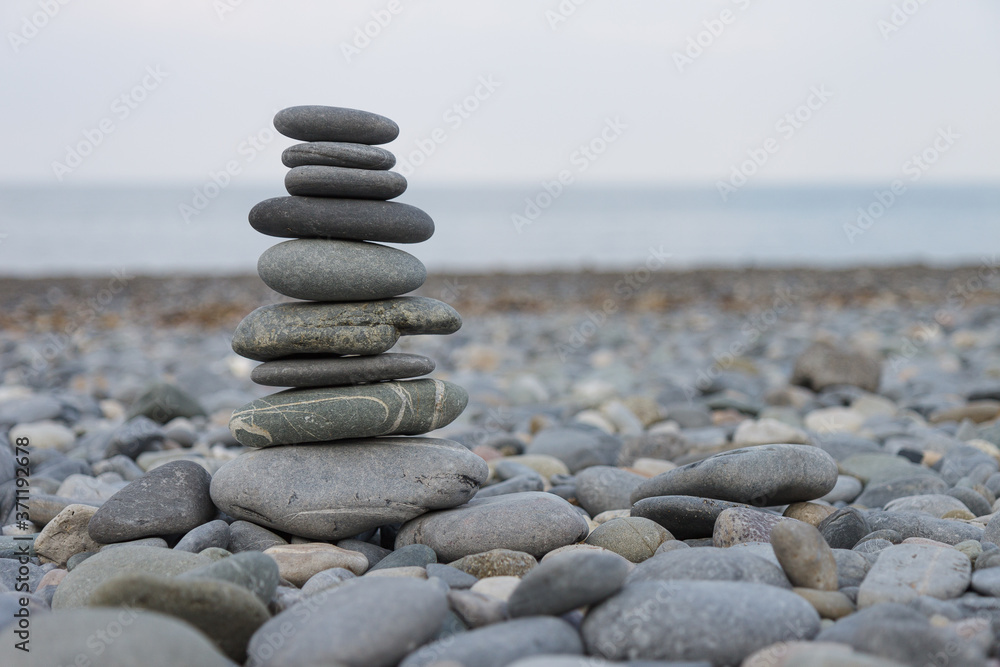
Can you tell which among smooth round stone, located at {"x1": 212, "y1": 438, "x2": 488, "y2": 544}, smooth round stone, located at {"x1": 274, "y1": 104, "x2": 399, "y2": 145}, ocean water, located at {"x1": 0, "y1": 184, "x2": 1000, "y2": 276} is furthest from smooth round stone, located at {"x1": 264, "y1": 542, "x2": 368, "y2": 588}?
ocean water, located at {"x1": 0, "y1": 184, "x2": 1000, "y2": 276}

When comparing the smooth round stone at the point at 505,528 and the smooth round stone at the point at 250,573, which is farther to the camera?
the smooth round stone at the point at 505,528

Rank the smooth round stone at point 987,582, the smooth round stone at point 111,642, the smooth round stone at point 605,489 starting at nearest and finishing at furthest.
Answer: the smooth round stone at point 111,642, the smooth round stone at point 987,582, the smooth round stone at point 605,489

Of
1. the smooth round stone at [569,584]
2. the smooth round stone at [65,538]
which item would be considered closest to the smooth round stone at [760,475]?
the smooth round stone at [569,584]

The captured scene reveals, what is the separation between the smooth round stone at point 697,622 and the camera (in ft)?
7.86

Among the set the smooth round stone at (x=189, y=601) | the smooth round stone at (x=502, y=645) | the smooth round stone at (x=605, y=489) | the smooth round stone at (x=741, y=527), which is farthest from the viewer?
the smooth round stone at (x=605, y=489)

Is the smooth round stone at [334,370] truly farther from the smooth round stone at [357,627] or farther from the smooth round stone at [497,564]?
the smooth round stone at [357,627]

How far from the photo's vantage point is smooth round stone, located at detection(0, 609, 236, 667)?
2.04 metres

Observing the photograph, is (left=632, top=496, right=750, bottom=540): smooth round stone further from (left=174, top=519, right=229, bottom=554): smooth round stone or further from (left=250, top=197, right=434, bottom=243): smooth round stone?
(left=174, top=519, right=229, bottom=554): smooth round stone

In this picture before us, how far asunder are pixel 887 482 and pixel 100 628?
404cm

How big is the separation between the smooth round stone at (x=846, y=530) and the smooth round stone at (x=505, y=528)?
108 centimetres

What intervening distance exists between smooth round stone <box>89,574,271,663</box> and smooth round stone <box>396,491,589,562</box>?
115cm

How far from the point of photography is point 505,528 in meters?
3.49

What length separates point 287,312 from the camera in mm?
3834

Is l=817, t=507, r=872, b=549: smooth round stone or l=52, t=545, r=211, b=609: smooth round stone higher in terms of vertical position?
l=817, t=507, r=872, b=549: smooth round stone
